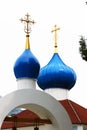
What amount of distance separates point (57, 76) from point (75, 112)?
3.21 m

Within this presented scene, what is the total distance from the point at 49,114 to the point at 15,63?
23.8 ft

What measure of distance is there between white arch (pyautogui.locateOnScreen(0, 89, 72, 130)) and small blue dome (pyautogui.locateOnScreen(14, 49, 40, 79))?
18.5 ft

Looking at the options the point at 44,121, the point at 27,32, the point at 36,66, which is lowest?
the point at 44,121

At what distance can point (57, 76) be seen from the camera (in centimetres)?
2173

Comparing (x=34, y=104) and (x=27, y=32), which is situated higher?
(x=27, y=32)

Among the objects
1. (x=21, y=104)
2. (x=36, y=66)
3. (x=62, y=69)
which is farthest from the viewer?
(x=62, y=69)

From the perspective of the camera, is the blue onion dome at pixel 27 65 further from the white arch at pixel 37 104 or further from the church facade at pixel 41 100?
the white arch at pixel 37 104

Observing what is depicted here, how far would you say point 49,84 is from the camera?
72.1 feet

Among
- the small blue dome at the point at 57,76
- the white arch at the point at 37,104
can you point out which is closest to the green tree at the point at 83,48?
Answer: the white arch at the point at 37,104

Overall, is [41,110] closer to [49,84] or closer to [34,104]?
[34,104]

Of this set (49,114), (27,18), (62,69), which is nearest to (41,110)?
(49,114)

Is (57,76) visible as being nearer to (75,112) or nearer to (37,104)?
(75,112)

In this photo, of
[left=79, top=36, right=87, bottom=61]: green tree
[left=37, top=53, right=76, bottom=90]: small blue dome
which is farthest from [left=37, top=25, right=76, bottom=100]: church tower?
[left=79, top=36, right=87, bottom=61]: green tree

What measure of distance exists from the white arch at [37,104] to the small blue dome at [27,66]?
5634 millimetres
